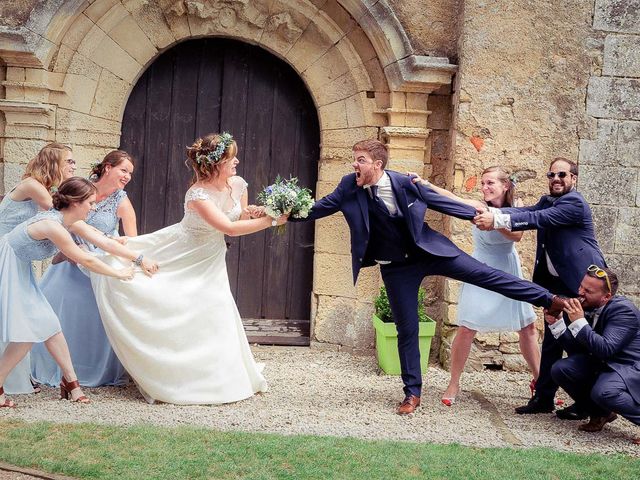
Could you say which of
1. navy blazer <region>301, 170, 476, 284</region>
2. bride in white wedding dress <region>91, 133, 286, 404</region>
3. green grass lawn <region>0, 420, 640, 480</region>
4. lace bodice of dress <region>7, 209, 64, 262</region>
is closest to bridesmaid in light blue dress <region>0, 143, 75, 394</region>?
lace bodice of dress <region>7, 209, 64, 262</region>

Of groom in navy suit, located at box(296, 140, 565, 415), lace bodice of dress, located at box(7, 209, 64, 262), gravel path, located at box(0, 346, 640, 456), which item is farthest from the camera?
groom in navy suit, located at box(296, 140, 565, 415)

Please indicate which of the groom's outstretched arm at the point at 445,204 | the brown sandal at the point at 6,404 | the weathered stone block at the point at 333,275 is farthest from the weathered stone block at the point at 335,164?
the brown sandal at the point at 6,404

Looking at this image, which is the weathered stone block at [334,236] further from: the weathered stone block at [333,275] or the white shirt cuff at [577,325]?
the white shirt cuff at [577,325]

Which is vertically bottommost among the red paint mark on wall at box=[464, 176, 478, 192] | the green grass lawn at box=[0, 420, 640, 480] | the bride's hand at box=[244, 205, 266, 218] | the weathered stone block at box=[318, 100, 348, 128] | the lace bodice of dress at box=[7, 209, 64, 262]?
the green grass lawn at box=[0, 420, 640, 480]

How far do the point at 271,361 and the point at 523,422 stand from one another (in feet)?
7.50

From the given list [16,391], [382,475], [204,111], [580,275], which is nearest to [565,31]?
[580,275]

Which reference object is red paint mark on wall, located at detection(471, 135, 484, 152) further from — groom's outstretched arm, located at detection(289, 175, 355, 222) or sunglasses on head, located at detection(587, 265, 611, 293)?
sunglasses on head, located at detection(587, 265, 611, 293)

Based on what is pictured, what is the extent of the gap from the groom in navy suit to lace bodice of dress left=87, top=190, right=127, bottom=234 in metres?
1.60

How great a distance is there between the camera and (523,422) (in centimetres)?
527

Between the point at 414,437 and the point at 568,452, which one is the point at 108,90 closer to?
the point at 414,437

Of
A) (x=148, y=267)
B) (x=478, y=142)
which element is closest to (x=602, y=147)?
(x=478, y=142)

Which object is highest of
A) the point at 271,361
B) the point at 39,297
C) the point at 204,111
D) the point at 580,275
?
the point at 204,111

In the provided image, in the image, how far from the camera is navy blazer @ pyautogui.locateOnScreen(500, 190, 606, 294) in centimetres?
522

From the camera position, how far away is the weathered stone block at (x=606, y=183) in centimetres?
670
